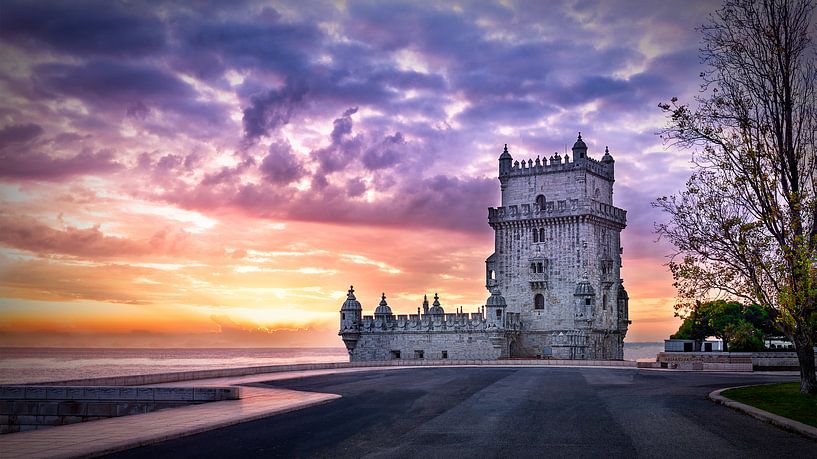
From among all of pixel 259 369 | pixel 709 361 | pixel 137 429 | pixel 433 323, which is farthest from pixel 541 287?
pixel 137 429

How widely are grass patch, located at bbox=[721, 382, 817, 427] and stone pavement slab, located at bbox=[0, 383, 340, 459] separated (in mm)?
13893

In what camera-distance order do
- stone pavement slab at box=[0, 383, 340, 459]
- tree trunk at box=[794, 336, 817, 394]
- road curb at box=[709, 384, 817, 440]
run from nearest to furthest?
stone pavement slab at box=[0, 383, 340, 459]
road curb at box=[709, 384, 817, 440]
tree trunk at box=[794, 336, 817, 394]

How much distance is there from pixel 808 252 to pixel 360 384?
19.1 meters

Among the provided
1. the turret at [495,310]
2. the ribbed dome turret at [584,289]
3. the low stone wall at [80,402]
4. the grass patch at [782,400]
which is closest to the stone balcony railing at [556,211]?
the ribbed dome turret at [584,289]

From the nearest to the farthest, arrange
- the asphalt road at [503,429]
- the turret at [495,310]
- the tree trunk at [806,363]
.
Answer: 1. the asphalt road at [503,429]
2. the tree trunk at [806,363]
3. the turret at [495,310]

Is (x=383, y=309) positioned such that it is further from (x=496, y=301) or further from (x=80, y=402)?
(x=80, y=402)

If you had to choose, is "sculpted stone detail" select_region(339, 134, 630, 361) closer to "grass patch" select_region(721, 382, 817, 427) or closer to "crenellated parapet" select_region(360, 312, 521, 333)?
"crenellated parapet" select_region(360, 312, 521, 333)

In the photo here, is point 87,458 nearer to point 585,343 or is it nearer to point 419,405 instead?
point 419,405

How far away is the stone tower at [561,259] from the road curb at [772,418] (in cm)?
4530

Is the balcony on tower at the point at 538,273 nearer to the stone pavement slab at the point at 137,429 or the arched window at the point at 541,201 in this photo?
the arched window at the point at 541,201

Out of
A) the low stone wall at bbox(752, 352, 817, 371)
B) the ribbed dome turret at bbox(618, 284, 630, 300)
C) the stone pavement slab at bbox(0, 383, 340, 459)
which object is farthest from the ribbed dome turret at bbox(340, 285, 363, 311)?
the stone pavement slab at bbox(0, 383, 340, 459)

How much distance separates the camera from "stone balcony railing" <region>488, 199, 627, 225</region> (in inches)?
2904

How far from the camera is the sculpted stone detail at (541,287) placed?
72.7 m

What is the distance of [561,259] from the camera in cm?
7425
